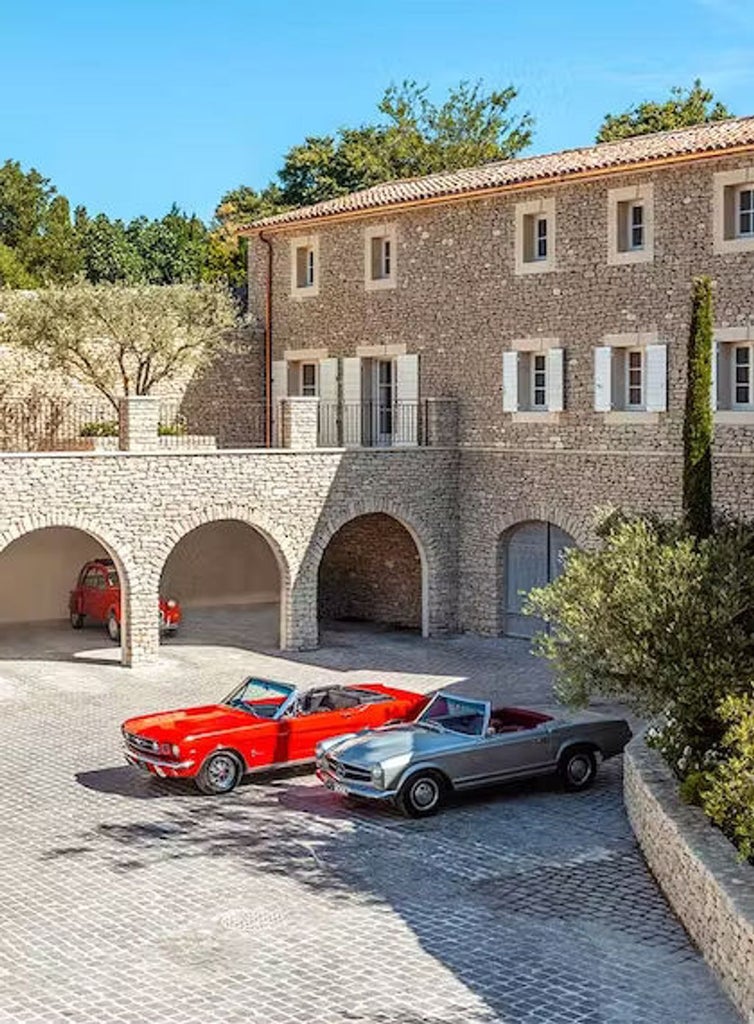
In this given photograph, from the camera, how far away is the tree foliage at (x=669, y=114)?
174 feet

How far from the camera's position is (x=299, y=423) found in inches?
1146

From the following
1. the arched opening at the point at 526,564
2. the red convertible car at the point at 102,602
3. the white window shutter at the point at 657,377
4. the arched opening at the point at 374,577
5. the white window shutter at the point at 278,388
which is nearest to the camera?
the white window shutter at the point at 657,377

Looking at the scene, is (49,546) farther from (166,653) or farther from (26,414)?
(166,653)

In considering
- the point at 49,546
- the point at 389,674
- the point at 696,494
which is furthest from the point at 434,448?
the point at 696,494

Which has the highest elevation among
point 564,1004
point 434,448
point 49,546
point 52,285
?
point 52,285

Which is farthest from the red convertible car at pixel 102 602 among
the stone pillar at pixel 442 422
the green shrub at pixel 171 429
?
the stone pillar at pixel 442 422

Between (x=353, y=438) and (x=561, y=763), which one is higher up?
(x=353, y=438)

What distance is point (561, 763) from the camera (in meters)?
18.7

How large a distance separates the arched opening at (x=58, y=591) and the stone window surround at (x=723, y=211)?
43.4 ft

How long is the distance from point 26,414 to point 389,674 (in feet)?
36.4

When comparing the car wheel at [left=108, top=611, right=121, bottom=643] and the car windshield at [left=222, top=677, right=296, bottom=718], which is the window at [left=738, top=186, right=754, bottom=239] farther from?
the car wheel at [left=108, top=611, right=121, bottom=643]

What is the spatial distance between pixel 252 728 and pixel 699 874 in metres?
7.15

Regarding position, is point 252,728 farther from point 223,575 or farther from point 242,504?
point 223,575

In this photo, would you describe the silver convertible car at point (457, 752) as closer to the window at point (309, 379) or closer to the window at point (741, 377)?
the window at point (741, 377)
